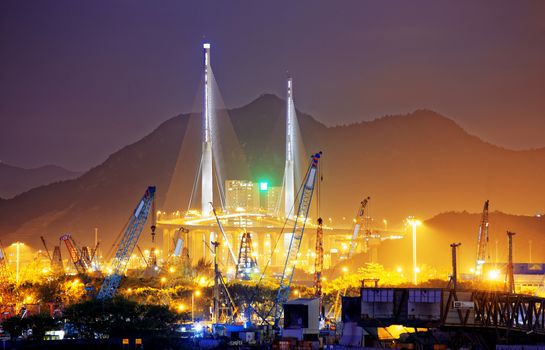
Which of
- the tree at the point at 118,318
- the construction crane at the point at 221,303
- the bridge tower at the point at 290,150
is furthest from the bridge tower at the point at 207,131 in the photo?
the tree at the point at 118,318

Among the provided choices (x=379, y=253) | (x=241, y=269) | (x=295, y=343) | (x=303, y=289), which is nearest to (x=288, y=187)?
(x=379, y=253)

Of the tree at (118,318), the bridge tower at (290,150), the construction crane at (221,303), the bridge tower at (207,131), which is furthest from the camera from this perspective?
the bridge tower at (290,150)

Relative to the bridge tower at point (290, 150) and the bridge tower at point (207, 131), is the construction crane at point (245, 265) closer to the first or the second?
the bridge tower at point (207, 131)

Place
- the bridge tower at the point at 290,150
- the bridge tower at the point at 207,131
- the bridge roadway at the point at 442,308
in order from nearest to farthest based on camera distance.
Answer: the bridge roadway at the point at 442,308 → the bridge tower at the point at 207,131 → the bridge tower at the point at 290,150

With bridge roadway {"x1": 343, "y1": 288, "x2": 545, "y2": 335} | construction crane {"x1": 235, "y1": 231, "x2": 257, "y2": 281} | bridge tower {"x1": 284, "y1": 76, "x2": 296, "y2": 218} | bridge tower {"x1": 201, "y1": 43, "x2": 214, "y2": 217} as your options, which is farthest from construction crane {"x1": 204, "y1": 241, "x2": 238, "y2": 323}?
bridge tower {"x1": 284, "y1": 76, "x2": 296, "y2": 218}

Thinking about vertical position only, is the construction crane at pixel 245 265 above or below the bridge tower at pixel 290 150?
below

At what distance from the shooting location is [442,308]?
5166cm

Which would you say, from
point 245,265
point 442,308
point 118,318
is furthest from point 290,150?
point 442,308

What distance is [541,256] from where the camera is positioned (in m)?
178

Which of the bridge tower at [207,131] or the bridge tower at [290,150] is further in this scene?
the bridge tower at [290,150]

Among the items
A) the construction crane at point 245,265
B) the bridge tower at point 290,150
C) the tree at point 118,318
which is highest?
the bridge tower at point 290,150

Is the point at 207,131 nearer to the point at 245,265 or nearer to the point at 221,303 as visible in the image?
the point at 245,265

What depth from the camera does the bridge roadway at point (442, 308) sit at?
50.3m

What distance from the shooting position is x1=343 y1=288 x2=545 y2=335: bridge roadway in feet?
165
